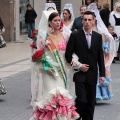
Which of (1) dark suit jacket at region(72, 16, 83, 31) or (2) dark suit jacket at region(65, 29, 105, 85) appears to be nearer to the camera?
(2) dark suit jacket at region(65, 29, 105, 85)

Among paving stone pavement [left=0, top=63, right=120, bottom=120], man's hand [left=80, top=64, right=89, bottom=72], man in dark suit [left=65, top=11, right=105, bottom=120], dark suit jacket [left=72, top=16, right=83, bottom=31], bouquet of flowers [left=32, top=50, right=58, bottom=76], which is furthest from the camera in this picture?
dark suit jacket [left=72, top=16, right=83, bottom=31]

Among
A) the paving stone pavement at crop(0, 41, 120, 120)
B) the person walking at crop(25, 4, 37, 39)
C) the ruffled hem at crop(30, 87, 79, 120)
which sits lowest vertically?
the paving stone pavement at crop(0, 41, 120, 120)

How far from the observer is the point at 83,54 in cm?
734

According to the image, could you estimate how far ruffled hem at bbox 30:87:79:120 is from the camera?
7297 millimetres

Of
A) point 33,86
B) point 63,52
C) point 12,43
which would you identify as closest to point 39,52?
point 63,52

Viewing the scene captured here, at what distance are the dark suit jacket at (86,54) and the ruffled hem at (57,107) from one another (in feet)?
0.91

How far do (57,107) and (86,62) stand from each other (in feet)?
2.37

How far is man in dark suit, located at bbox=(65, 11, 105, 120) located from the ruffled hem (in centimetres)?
14

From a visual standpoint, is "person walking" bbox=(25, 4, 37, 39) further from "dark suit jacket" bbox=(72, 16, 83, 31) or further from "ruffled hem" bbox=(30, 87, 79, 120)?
"ruffled hem" bbox=(30, 87, 79, 120)

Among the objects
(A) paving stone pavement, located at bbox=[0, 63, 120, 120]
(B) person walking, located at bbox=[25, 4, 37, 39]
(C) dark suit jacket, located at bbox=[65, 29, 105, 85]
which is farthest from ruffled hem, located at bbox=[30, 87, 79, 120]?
(B) person walking, located at bbox=[25, 4, 37, 39]

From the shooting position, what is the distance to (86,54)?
7.32 m

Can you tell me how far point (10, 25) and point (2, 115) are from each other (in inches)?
611

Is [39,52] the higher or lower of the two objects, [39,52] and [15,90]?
the higher

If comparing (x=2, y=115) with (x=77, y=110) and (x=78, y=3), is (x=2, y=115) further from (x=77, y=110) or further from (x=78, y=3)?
(x=78, y=3)
